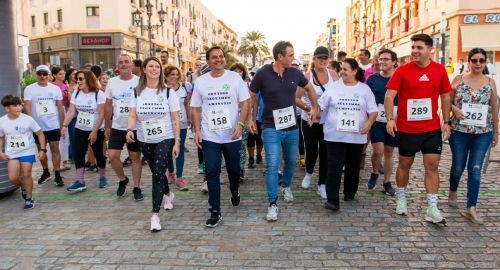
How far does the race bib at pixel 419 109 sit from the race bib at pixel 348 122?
2.16 ft

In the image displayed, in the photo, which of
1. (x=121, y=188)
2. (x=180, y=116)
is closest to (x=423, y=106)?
(x=180, y=116)

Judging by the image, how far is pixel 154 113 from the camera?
5.27 metres

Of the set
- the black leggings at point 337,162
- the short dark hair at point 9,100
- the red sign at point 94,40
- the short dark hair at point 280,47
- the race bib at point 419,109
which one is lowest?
the black leggings at point 337,162

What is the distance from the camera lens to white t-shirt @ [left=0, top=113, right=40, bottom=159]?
20.1 ft

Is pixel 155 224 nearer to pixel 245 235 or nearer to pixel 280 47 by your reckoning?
pixel 245 235

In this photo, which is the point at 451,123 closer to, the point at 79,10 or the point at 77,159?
the point at 77,159

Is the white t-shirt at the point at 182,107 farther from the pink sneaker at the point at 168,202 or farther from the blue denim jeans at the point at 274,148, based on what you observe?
the blue denim jeans at the point at 274,148

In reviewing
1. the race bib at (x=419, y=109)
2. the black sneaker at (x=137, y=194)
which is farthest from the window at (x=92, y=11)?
the race bib at (x=419, y=109)

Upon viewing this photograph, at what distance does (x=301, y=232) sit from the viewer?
4.90 m

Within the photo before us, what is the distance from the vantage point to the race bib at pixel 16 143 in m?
6.11

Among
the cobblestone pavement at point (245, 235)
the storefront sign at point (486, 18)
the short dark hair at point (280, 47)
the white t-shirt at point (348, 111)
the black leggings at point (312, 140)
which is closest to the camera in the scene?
the cobblestone pavement at point (245, 235)

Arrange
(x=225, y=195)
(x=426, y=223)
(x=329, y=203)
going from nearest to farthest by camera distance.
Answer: (x=426, y=223)
(x=329, y=203)
(x=225, y=195)

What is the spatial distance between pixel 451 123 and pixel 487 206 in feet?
4.02

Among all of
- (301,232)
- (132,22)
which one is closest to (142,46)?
(132,22)
